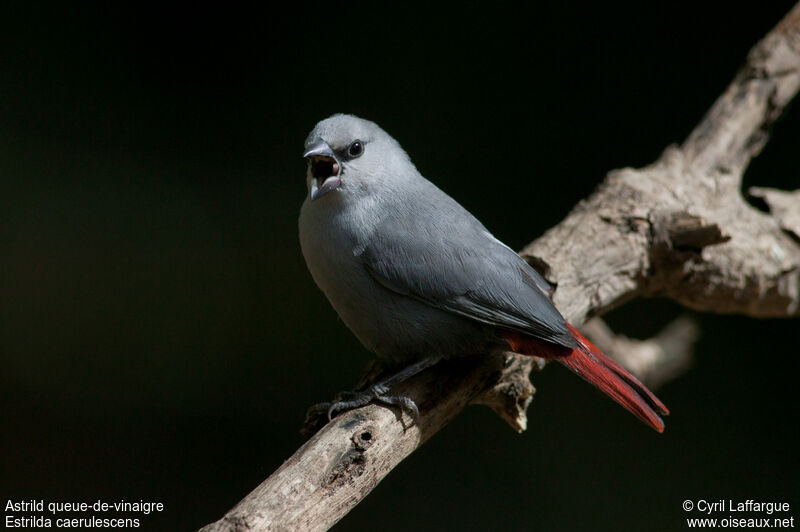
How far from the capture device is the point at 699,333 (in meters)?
3.08

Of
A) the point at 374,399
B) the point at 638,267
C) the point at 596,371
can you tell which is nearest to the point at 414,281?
the point at 374,399

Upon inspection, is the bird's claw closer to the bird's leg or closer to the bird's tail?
the bird's leg

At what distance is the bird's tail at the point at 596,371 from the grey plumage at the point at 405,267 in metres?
0.05

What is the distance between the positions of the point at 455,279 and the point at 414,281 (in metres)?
0.10

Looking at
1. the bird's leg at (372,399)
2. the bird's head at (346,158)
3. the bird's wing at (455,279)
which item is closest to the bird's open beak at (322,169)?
the bird's head at (346,158)

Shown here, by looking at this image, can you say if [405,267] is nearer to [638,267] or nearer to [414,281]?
[414,281]

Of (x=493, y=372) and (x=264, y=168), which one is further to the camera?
(x=264, y=168)

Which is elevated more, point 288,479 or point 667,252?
point 667,252

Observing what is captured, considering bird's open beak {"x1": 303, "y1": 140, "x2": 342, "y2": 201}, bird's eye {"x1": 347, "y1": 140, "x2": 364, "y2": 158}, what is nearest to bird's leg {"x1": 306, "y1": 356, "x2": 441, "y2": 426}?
bird's open beak {"x1": 303, "y1": 140, "x2": 342, "y2": 201}

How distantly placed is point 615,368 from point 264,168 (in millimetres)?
1976

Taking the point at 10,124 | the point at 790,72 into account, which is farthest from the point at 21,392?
the point at 790,72

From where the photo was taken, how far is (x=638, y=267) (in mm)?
2426

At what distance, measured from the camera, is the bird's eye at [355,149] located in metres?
2.02

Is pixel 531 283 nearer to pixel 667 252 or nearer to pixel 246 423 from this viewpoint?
pixel 667 252
